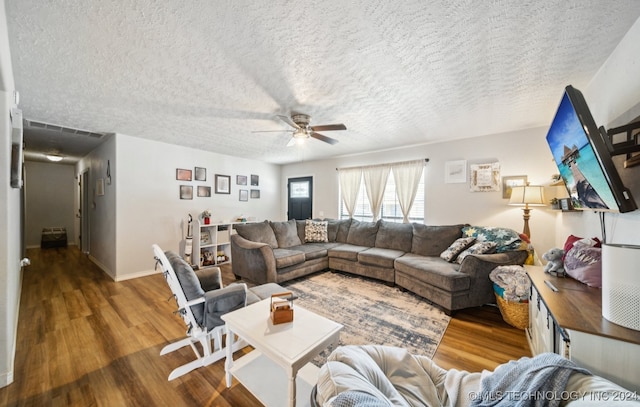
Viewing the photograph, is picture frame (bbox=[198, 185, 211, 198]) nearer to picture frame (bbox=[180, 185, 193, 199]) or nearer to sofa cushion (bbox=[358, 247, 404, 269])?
picture frame (bbox=[180, 185, 193, 199])

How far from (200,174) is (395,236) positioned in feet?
13.3

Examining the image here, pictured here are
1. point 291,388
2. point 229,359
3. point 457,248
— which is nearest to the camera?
point 291,388

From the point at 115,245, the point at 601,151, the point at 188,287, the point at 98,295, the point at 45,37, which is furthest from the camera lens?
the point at 115,245

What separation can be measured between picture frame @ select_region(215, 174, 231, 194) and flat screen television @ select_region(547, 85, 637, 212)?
5.19m

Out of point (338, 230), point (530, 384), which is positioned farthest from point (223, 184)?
point (530, 384)

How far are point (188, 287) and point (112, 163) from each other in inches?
132

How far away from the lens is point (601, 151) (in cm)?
115

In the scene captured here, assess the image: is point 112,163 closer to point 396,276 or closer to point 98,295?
point 98,295

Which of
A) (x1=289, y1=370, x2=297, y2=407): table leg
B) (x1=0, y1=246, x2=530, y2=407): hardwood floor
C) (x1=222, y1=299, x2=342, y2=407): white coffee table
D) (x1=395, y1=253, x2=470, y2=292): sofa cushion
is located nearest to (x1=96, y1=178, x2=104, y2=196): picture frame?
(x1=0, y1=246, x2=530, y2=407): hardwood floor

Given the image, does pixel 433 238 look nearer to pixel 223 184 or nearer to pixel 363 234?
pixel 363 234

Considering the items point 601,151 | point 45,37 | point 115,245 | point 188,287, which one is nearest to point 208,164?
point 115,245

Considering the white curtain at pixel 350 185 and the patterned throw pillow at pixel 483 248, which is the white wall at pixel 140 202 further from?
the patterned throw pillow at pixel 483 248

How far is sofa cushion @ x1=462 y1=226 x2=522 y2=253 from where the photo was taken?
2.80 metres

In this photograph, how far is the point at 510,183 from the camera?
337 centimetres
